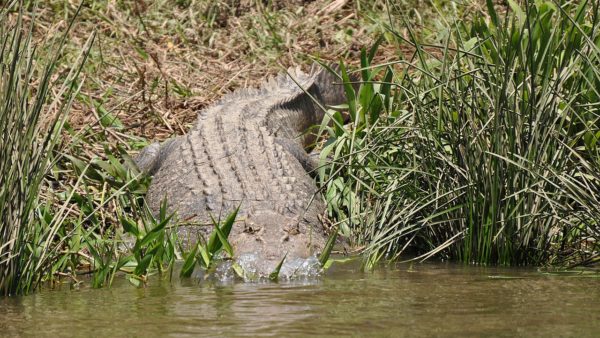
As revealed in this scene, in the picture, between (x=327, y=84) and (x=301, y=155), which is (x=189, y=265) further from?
(x=327, y=84)

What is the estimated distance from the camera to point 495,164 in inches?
173

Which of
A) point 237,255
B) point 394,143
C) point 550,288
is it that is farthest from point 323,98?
point 550,288

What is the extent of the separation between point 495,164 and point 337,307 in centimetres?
112

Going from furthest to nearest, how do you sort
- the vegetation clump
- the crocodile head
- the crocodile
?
the crocodile, the crocodile head, the vegetation clump

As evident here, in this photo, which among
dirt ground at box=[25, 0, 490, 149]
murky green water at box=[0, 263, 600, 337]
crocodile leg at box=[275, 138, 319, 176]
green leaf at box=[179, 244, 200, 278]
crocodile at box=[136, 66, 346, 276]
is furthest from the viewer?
dirt ground at box=[25, 0, 490, 149]

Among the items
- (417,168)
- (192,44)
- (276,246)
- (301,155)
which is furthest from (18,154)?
(192,44)

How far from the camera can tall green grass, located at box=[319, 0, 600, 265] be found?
4.34 meters

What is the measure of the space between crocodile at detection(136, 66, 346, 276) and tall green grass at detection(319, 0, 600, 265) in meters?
0.42

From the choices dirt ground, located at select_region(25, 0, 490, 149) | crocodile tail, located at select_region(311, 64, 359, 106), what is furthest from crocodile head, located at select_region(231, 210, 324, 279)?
crocodile tail, located at select_region(311, 64, 359, 106)

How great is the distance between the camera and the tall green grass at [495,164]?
434 cm

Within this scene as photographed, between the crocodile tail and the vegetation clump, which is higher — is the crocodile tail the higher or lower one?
the higher one

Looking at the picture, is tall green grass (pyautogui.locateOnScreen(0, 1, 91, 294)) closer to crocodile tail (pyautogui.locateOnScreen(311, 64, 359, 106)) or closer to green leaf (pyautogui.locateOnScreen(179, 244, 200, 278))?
green leaf (pyautogui.locateOnScreen(179, 244, 200, 278))

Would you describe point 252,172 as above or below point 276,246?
above

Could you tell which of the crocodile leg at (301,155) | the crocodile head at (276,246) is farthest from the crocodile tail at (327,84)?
the crocodile head at (276,246)
